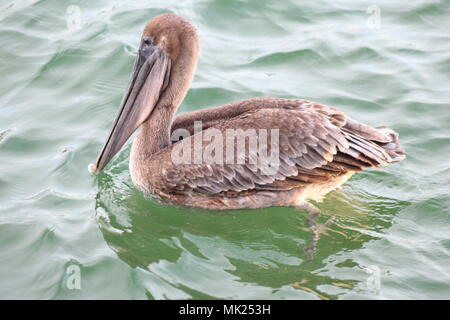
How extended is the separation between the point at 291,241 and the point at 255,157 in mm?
861

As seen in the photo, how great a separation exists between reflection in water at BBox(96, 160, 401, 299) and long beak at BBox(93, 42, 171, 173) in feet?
1.85

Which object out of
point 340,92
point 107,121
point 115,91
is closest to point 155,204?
point 107,121

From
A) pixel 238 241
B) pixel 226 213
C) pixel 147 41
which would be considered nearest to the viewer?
pixel 238 241

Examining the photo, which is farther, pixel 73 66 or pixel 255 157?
pixel 73 66

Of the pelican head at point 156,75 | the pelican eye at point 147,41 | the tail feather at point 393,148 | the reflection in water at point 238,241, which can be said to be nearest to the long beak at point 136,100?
the pelican head at point 156,75

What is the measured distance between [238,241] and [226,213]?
1.41 feet

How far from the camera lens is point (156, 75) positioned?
21.7 ft

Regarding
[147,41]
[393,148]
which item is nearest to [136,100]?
[147,41]

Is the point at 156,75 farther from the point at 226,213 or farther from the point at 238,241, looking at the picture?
the point at 238,241

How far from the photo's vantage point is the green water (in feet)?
19.1

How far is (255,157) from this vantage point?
6.42m

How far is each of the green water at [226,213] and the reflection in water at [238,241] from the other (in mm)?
17

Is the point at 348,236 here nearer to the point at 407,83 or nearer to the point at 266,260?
the point at 266,260

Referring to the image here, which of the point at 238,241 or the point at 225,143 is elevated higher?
the point at 225,143
